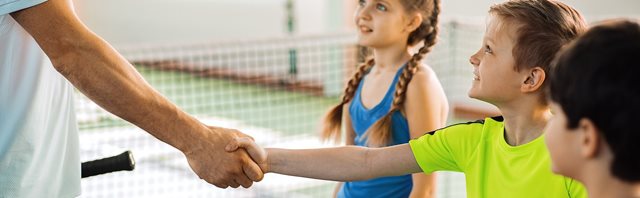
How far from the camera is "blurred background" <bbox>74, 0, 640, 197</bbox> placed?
4230 millimetres

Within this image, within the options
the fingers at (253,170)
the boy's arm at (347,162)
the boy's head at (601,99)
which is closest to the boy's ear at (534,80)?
the boy's arm at (347,162)

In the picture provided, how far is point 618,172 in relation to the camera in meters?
1.24

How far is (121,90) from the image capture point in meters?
2.01

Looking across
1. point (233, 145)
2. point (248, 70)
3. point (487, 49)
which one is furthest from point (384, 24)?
point (248, 70)

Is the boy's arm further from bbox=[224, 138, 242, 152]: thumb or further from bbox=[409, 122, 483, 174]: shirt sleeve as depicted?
bbox=[224, 138, 242, 152]: thumb

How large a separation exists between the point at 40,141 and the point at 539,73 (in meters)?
0.97

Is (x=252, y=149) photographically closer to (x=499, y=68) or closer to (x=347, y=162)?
(x=347, y=162)

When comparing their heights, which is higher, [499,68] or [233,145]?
[499,68]

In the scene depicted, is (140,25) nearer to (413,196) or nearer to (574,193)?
(413,196)

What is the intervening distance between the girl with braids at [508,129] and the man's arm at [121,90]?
14.1 inches

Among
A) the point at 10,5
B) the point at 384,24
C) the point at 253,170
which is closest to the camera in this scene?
→ the point at 10,5

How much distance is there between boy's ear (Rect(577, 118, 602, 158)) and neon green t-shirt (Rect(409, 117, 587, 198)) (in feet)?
1.43

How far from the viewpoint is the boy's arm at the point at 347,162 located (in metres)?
1.94

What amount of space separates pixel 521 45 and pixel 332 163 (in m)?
0.46
